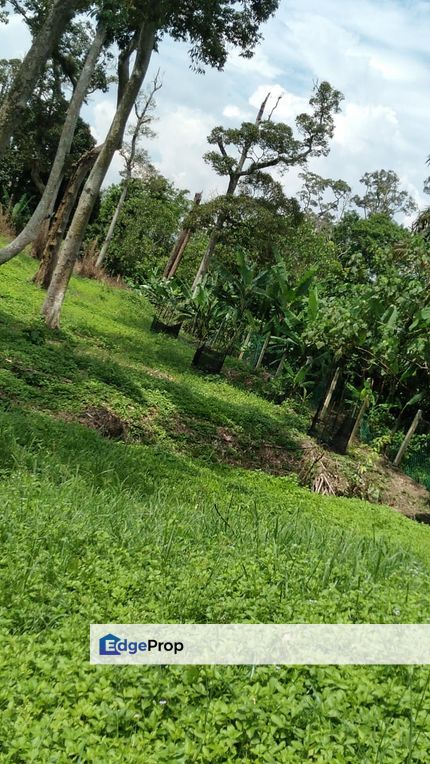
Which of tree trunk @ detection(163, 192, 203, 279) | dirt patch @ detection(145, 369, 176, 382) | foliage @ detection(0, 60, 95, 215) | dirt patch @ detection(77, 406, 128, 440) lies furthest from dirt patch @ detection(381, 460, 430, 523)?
foliage @ detection(0, 60, 95, 215)

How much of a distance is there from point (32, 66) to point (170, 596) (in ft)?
20.0

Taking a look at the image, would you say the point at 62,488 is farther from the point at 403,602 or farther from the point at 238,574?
the point at 403,602

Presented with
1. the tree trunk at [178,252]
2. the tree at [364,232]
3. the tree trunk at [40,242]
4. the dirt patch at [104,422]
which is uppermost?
the tree at [364,232]

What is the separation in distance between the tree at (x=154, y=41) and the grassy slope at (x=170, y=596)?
3.96 meters

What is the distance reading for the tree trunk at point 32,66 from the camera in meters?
6.55

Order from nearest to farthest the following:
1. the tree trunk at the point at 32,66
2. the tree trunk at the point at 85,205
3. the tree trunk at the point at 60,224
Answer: the tree trunk at the point at 32,66 < the tree trunk at the point at 85,205 < the tree trunk at the point at 60,224

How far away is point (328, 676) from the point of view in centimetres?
249

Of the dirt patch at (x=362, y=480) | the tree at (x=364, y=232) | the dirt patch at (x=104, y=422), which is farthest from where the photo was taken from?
the tree at (x=364, y=232)

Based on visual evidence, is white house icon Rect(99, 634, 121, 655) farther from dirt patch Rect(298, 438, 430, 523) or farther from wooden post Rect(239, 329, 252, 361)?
wooden post Rect(239, 329, 252, 361)

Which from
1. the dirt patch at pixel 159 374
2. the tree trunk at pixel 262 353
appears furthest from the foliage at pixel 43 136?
the dirt patch at pixel 159 374

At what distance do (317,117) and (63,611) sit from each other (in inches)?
674

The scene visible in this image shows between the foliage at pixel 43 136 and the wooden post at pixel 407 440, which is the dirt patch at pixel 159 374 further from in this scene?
the foliage at pixel 43 136

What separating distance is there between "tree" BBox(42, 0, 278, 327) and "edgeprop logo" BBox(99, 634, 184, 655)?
8.27 metres

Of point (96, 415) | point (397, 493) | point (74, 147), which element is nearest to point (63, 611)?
point (96, 415)
